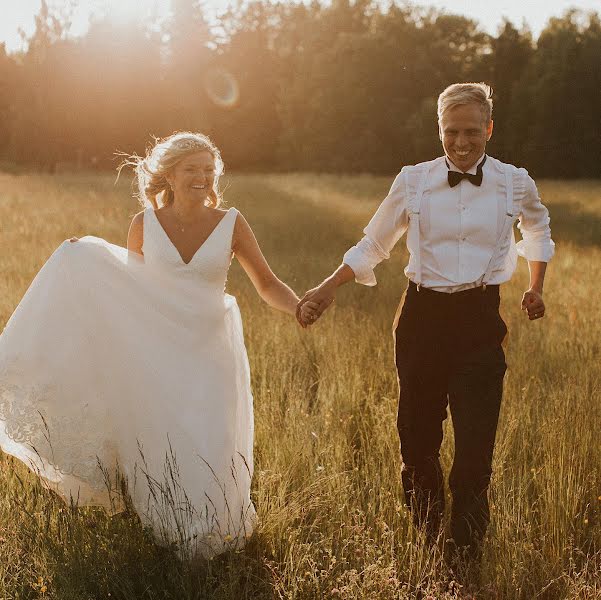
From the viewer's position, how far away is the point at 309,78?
59562 mm

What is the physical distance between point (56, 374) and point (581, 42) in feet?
181

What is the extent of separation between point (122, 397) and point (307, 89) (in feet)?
193

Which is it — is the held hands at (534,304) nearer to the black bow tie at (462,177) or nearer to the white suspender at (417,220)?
the white suspender at (417,220)

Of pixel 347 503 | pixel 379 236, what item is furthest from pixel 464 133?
pixel 347 503

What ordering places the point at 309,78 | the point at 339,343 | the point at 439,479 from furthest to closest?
the point at 309,78, the point at 339,343, the point at 439,479

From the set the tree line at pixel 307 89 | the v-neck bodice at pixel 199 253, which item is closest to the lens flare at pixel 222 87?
the tree line at pixel 307 89

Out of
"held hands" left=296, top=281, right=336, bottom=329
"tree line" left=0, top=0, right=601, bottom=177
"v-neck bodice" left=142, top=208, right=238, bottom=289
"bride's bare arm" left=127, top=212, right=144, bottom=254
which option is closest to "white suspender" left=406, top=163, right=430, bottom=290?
"held hands" left=296, top=281, right=336, bottom=329

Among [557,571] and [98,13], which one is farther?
[98,13]

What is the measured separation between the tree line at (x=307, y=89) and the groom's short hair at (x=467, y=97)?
4165 cm

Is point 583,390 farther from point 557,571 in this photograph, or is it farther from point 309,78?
point 309,78

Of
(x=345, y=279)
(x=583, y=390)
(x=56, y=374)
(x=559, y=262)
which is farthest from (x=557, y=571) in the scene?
(x=559, y=262)

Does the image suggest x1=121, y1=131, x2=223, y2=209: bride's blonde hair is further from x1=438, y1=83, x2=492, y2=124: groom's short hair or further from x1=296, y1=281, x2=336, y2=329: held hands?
x1=438, y1=83, x2=492, y2=124: groom's short hair

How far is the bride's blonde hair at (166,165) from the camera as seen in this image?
148 inches

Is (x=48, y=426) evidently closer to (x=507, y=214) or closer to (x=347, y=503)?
(x=347, y=503)
